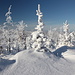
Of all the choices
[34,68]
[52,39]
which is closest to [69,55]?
[34,68]

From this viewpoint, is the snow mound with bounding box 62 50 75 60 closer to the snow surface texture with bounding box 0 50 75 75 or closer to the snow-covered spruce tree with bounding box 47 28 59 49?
the snow surface texture with bounding box 0 50 75 75

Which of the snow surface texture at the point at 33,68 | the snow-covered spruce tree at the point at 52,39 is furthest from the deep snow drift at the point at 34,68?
the snow-covered spruce tree at the point at 52,39

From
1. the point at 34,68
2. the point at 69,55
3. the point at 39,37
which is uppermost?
the point at 39,37

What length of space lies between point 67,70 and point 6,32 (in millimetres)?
29712

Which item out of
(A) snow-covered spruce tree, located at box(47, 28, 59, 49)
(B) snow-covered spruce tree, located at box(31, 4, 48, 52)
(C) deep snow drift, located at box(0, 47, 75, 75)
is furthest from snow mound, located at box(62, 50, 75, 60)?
(A) snow-covered spruce tree, located at box(47, 28, 59, 49)

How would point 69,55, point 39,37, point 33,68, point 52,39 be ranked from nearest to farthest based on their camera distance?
point 33,68 < point 69,55 < point 39,37 < point 52,39

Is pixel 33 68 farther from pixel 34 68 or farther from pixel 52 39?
pixel 52 39

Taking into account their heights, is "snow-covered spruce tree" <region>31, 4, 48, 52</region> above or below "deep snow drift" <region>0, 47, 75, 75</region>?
above

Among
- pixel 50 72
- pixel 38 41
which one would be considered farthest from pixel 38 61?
pixel 38 41

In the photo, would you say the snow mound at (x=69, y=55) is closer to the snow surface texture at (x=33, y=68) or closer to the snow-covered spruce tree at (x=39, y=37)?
the snow-covered spruce tree at (x=39, y=37)

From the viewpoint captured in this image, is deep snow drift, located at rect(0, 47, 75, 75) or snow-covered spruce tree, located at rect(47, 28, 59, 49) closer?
deep snow drift, located at rect(0, 47, 75, 75)

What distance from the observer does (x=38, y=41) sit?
2023 centimetres

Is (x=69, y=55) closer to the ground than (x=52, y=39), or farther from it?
closer to the ground

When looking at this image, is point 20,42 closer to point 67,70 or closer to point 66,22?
point 66,22
